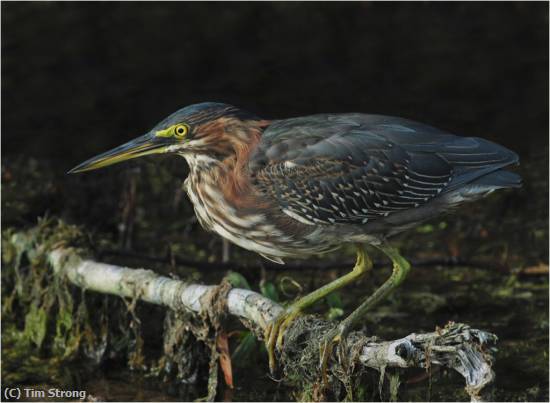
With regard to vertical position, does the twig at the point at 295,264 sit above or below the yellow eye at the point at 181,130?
below

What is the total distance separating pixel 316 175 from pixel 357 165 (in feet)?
0.76

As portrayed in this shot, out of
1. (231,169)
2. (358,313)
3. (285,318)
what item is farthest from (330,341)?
(231,169)

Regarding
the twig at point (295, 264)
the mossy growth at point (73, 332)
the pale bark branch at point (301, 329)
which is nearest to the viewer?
the pale bark branch at point (301, 329)

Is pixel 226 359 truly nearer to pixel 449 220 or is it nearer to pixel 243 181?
pixel 243 181

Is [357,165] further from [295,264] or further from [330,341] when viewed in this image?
[295,264]

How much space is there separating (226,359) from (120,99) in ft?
18.4

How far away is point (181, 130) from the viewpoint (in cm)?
547

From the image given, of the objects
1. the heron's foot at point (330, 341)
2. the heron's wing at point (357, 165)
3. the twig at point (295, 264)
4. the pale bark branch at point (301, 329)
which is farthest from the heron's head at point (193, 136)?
the twig at point (295, 264)

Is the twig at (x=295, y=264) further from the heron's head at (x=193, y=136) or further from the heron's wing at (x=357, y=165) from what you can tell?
the heron's wing at (x=357, y=165)

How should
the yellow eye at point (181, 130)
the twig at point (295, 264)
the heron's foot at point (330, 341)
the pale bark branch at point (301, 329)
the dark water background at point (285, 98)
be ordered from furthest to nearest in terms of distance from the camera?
the dark water background at point (285, 98) → the twig at point (295, 264) → the yellow eye at point (181, 130) → the heron's foot at point (330, 341) → the pale bark branch at point (301, 329)

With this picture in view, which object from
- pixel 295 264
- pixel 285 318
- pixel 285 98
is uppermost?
pixel 285 98

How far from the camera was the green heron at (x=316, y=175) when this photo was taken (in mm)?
5363

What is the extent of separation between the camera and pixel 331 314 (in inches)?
253

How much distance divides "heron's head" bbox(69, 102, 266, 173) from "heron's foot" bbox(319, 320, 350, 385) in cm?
113
